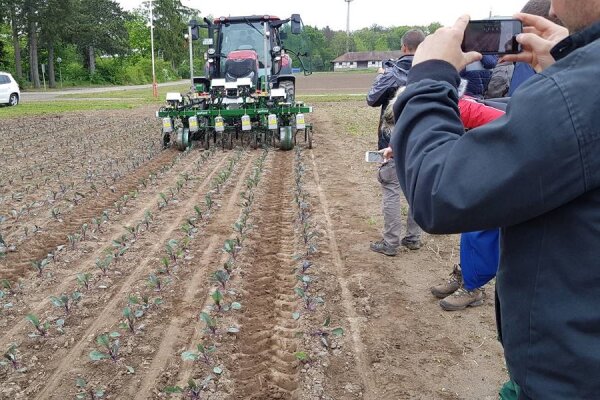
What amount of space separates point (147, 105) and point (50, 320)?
64.7ft

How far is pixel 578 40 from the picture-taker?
1.04m

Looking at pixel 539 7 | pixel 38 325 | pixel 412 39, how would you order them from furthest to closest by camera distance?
pixel 412 39, pixel 38 325, pixel 539 7

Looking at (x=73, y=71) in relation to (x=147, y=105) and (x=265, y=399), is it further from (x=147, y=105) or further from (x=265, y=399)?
(x=265, y=399)

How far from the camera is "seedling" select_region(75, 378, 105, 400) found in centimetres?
279

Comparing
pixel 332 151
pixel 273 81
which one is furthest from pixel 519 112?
pixel 273 81

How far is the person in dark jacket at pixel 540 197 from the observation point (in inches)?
37.1

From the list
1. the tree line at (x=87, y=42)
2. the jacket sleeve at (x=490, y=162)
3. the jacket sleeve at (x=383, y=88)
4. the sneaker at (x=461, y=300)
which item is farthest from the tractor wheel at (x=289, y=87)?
the tree line at (x=87, y=42)

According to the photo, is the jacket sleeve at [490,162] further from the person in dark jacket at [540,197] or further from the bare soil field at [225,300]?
the bare soil field at [225,300]

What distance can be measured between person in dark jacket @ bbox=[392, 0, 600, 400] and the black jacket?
11.2ft

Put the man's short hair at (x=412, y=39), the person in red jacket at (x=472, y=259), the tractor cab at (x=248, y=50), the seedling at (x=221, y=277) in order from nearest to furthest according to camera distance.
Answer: the person in red jacket at (x=472, y=259), the seedling at (x=221, y=277), the man's short hair at (x=412, y=39), the tractor cab at (x=248, y=50)

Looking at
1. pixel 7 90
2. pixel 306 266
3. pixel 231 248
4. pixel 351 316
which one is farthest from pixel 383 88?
pixel 7 90

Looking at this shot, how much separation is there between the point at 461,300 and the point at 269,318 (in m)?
1.40

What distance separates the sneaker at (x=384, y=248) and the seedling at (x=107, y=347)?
247cm

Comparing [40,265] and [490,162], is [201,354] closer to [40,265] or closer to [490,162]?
[40,265]
